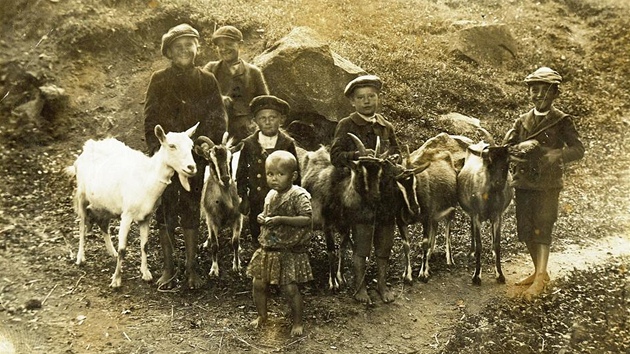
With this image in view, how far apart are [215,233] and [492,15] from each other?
311cm

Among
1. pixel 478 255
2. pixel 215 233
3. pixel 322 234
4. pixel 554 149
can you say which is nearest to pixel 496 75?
pixel 554 149

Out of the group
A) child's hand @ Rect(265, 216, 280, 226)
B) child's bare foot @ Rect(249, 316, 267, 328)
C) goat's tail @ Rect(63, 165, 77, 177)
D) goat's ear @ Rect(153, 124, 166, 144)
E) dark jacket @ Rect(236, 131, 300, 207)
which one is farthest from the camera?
goat's tail @ Rect(63, 165, 77, 177)

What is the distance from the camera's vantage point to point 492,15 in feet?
17.8

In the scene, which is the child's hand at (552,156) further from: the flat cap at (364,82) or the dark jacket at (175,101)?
the dark jacket at (175,101)

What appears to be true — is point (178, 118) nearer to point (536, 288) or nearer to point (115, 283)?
point (115, 283)

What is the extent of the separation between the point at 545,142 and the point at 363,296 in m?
1.82

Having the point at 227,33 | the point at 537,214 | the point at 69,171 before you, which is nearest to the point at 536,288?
the point at 537,214

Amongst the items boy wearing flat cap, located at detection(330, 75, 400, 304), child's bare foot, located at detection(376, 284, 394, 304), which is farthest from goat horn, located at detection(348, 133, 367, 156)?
child's bare foot, located at detection(376, 284, 394, 304)

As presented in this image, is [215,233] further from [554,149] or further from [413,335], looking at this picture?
[554,149]

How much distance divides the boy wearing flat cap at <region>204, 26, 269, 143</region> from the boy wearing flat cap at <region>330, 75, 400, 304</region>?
103 centimetres

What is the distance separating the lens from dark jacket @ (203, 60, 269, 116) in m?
5.40

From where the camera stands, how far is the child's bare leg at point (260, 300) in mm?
4180

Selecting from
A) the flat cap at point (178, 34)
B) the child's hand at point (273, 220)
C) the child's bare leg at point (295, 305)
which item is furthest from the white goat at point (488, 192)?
the flat cap at point (178, 34)

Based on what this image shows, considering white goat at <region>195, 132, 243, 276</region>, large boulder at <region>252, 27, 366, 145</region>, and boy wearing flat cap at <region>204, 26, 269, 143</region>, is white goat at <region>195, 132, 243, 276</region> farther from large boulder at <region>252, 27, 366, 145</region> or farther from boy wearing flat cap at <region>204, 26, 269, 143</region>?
large boulder at <region>252, 27, 366, 145</region>
